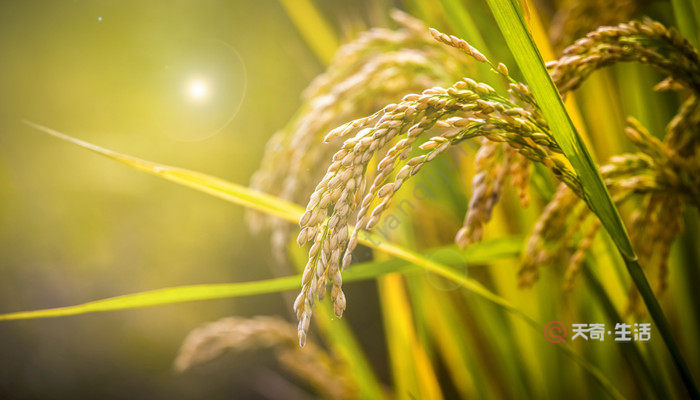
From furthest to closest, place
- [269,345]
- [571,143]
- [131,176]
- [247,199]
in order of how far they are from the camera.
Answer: [131,176] → [269,345] → [247,199] → [571,143]

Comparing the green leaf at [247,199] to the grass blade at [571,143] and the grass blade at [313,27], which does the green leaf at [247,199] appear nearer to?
the grass blade at [571,143]

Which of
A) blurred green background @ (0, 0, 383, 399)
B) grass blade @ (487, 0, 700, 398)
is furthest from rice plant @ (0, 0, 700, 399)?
blurred green background @ (0, 0, 383, 399)

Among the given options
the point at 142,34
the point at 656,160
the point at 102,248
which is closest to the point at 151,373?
the point at 102,248

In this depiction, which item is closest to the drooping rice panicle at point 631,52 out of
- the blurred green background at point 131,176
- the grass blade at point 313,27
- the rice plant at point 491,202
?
the rice plant at point 491,202

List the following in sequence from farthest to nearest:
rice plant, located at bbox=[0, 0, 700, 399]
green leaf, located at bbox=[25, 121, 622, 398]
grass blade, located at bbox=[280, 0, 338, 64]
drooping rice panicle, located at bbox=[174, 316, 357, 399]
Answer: grass blade, located at bbox=[280, 0, 338, 64] < drooping rice panicle, located at bbox=[174, 316, 357, 399] < green leaf, located at bbox=[25, 121, 622, 398] < rice plant, located at bbox=[0, 0, 700, 399]

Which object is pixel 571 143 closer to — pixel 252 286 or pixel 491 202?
pixel 491 202

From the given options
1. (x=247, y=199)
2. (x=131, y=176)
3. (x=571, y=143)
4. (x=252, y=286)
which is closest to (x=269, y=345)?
(x=252, y=286)

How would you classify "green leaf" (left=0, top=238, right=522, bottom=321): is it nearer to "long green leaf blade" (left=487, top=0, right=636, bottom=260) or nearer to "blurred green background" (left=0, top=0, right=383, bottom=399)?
"long green leaf blade" (left=487, top=0, right=636, bottom=260)
